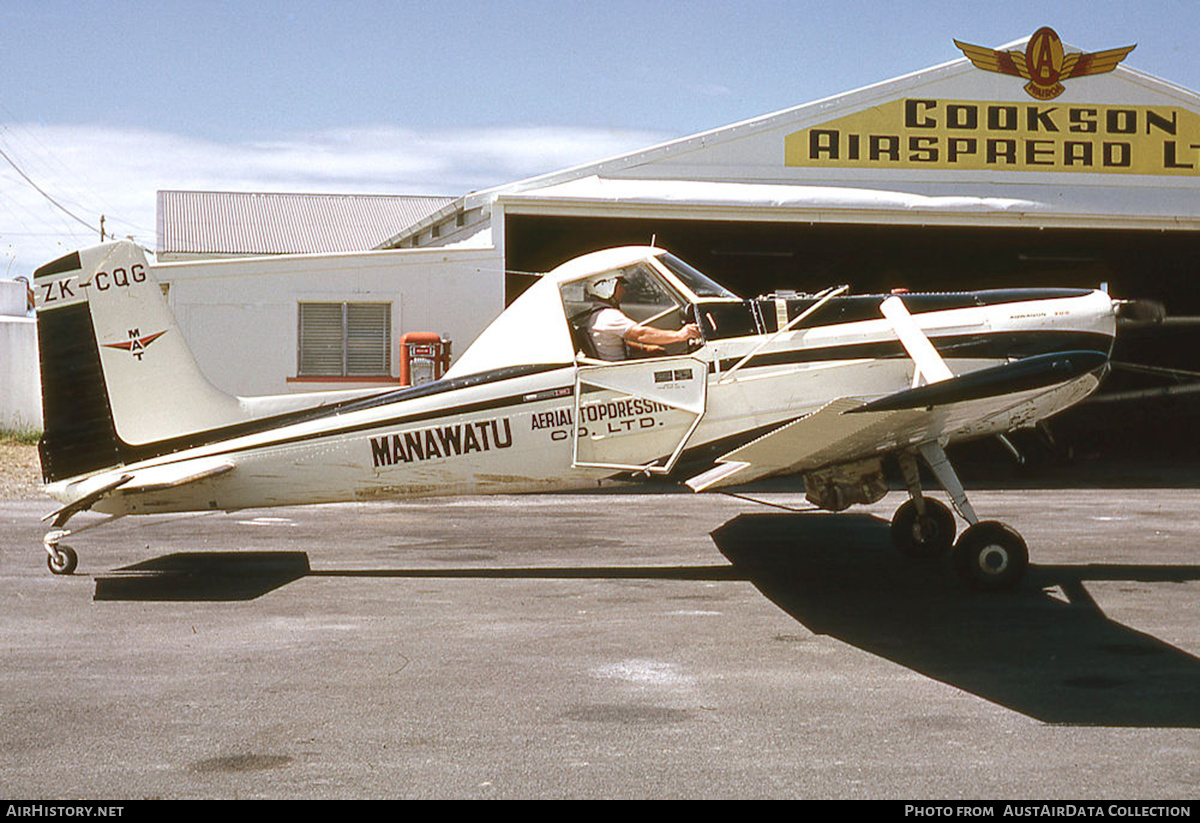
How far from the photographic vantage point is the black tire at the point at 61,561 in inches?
352

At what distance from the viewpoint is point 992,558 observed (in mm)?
8258

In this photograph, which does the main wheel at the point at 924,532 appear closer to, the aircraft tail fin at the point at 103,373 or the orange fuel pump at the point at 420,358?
the aircraft tail fin at the point at 103,373

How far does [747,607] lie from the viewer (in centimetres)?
790

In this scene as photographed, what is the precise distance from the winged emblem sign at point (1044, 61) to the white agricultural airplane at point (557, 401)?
36.9 ft

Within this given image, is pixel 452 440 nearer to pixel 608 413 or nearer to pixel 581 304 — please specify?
pixel 608 413

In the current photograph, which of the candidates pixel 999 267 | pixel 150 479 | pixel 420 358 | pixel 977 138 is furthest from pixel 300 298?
pixel 999 267

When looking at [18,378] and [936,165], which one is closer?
[936,165]

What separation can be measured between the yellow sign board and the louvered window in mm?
6993

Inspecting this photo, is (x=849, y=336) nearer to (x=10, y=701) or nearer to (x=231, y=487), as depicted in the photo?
(x=231, y=487)

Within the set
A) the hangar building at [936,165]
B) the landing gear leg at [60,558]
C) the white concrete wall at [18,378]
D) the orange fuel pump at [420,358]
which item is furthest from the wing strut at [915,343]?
the white concrete wall at [18,378]

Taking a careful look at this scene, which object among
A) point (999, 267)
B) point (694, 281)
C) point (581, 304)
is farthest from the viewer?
point (999, 267)

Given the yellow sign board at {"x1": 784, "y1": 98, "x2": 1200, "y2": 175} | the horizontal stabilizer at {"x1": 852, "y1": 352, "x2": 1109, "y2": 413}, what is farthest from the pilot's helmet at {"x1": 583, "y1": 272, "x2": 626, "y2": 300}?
the yellow sign board at {"x1": 784, "y1": 98, "x2": 1200, "y2": 175}

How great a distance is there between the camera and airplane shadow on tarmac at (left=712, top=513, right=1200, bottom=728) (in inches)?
224

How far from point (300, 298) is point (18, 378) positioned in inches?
358
